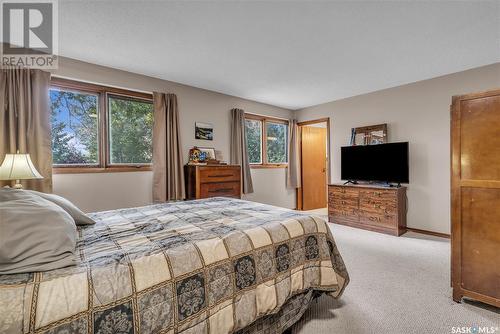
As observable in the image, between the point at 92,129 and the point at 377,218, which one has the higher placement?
the point at 92,129

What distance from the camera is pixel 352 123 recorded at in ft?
14.9

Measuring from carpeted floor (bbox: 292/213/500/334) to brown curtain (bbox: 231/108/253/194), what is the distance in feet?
7.12

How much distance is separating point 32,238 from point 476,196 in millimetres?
2690

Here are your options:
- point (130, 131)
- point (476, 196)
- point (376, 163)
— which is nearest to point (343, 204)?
point (376, 163)

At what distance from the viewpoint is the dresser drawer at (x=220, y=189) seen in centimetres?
352

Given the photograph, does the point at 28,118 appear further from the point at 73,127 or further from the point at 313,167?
the point at 313,167

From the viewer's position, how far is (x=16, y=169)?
2.14 meters

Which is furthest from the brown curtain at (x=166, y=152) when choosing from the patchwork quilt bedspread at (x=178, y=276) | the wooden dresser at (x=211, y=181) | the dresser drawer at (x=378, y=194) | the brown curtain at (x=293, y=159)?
the dresser drawer at (x=378, y=194)

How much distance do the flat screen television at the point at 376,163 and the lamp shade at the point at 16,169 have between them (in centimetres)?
444

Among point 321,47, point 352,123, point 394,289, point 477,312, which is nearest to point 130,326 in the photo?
point 394,289

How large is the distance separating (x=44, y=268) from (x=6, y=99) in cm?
257

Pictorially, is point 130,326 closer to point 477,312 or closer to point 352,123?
point 477,312

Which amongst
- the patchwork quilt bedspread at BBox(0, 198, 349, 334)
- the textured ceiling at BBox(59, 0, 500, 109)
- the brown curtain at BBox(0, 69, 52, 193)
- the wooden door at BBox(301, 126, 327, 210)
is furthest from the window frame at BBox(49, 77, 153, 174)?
the wooden door at BBox(301, 126, 327, 210)

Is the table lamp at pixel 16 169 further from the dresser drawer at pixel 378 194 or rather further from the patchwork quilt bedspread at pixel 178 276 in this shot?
the dresser drawer at pixel 378 194
